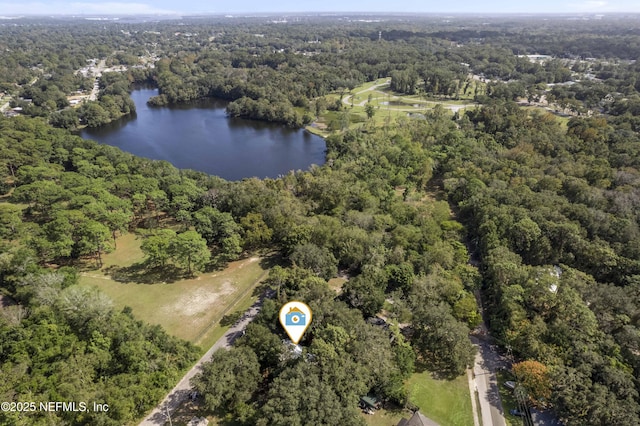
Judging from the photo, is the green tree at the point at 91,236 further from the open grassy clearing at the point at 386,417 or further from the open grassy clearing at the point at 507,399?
the open grassy clearing at the point at 507,399

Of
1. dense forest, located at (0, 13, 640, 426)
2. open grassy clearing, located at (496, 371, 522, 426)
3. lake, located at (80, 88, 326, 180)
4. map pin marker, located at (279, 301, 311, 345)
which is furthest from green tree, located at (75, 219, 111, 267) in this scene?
open grassy clearing, located at (496, 371, 522, 426)

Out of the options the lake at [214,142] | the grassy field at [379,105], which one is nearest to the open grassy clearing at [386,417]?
the lake at [214,142]

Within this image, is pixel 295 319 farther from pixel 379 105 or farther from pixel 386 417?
pixel 379 105

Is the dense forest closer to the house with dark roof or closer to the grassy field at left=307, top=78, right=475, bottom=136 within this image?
the house with dark roof

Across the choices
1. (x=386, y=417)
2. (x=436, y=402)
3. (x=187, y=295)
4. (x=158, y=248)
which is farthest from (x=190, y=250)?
(x=436, y=402)

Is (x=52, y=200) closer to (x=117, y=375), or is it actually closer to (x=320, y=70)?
(x=117, y=375)
